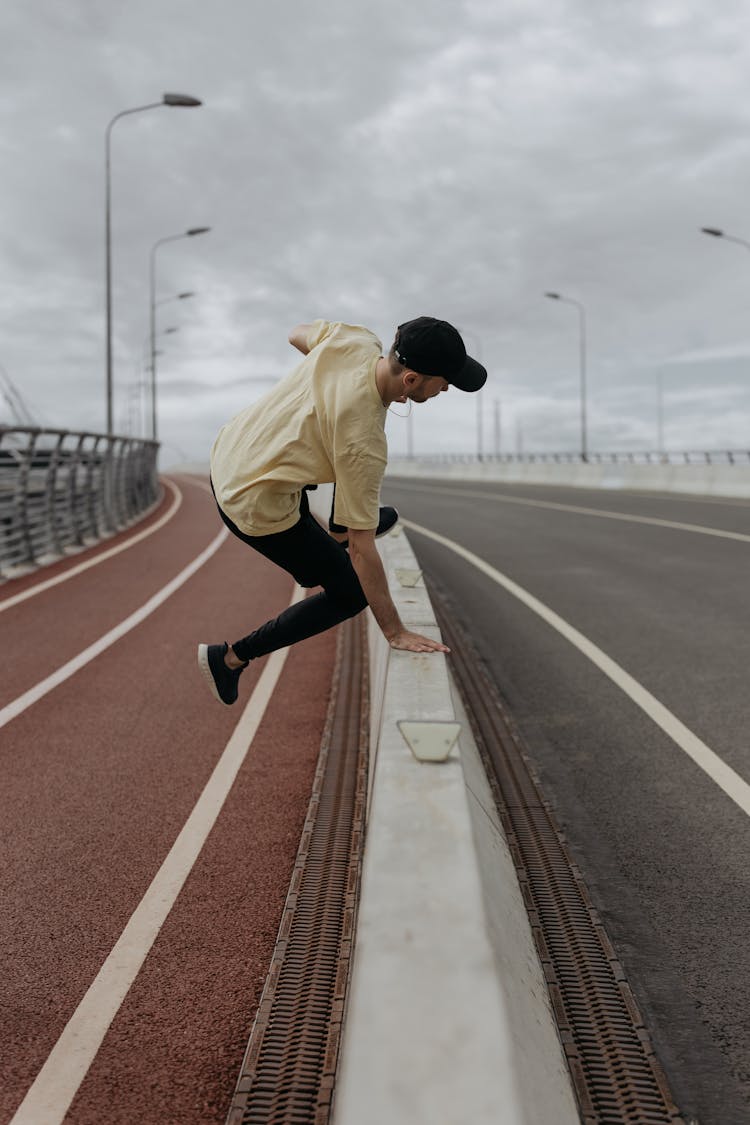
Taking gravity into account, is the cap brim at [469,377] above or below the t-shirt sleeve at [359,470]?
above

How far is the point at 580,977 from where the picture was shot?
3.24m

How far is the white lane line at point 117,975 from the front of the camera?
106 inches

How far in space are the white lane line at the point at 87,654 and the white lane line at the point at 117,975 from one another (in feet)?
6.40

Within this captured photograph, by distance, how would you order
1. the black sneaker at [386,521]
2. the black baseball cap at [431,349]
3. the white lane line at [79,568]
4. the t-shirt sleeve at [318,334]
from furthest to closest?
the white lane line at [79,568], the black sneaker at [386,521], the t-shirt sleeve at [318,334], the black baseball cap at [431,349]

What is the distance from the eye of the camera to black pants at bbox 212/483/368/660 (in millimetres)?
4500

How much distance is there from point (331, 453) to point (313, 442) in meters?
0.21

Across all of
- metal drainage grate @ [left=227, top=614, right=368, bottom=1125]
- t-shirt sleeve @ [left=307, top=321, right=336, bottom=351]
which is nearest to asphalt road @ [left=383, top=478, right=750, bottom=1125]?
metal drainage grate @ [left=227, top=614, right=368, bottom=1125]

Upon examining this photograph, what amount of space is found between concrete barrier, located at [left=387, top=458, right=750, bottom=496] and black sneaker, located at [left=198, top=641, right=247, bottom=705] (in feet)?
78.4

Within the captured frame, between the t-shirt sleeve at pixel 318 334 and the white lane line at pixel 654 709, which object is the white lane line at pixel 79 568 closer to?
the white lane line at pixel 654 709

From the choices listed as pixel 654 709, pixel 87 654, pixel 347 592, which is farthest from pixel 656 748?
pixel 87 654

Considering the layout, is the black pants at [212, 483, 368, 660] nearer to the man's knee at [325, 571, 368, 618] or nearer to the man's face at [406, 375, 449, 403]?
the man's knee at [325, 571, 368, 618]

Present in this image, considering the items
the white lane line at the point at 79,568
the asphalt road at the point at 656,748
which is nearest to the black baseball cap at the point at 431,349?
the asphalt road at the point at 656,748

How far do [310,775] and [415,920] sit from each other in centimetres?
303

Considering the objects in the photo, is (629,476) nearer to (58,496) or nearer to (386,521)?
(58,496)
